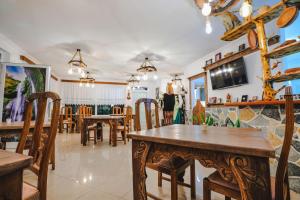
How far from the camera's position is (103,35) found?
3564mm

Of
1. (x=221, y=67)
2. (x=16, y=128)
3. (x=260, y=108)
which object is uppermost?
(x=221, y=67)

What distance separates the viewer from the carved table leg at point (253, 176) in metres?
0.69

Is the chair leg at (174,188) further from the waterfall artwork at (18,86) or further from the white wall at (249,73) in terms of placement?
the waterfall artwork at (18,86)

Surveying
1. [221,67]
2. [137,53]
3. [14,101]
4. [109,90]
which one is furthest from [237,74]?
[109,90]

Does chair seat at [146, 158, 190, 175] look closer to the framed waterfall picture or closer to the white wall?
the white wall

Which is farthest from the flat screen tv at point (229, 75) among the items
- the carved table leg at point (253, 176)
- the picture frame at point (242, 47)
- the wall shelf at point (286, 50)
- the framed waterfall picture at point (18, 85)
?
the framed waterfall picture at point (18, 85)

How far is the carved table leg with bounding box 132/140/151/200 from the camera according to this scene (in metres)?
1.13

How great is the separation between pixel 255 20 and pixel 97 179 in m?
2.89

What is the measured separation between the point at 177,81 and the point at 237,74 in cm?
385

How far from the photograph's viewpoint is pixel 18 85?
378 cm

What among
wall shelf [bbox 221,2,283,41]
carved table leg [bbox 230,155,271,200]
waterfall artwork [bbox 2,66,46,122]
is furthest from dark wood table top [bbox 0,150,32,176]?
waterfall artwork [bbox 2,66,46,122]

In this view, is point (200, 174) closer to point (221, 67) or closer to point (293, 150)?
point (293, 150)

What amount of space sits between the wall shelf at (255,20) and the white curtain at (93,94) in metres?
7.18

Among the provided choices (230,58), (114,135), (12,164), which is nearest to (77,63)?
(114,135)
